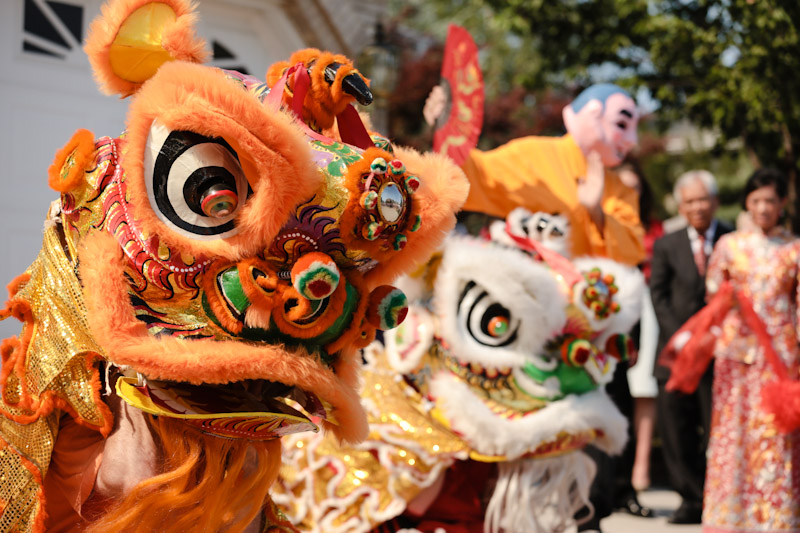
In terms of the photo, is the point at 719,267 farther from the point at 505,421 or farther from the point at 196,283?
the point at 196,283

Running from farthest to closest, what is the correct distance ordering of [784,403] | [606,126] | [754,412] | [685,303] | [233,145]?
[685,303], [754,412], [784,403], [606,126], [233,145]

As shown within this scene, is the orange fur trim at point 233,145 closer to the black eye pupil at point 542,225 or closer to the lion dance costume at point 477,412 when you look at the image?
the lion dance costume at point 477,412

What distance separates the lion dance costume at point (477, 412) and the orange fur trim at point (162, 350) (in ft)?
3.79

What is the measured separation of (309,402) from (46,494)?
0.51m

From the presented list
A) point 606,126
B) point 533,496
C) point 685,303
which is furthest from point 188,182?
point 685,303

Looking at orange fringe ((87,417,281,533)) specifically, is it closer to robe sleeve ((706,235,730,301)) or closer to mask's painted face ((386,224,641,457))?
mask's painted face ((386,224,641,457))

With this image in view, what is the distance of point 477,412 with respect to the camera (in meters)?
2.60

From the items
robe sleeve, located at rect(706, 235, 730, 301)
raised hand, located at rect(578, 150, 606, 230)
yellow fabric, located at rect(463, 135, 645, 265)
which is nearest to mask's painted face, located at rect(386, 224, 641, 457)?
yellow fabric, located at rect(463, 135, 645, 265)

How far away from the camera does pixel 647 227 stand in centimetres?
561

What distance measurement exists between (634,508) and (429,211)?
3.91 metres

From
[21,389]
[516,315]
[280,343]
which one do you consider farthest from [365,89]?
[516,315]

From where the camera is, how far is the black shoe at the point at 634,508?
4977mm

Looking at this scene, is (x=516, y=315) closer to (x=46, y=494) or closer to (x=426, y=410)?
(x=426, y=410)

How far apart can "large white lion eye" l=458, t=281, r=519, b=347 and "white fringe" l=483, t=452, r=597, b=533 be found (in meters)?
0.35
